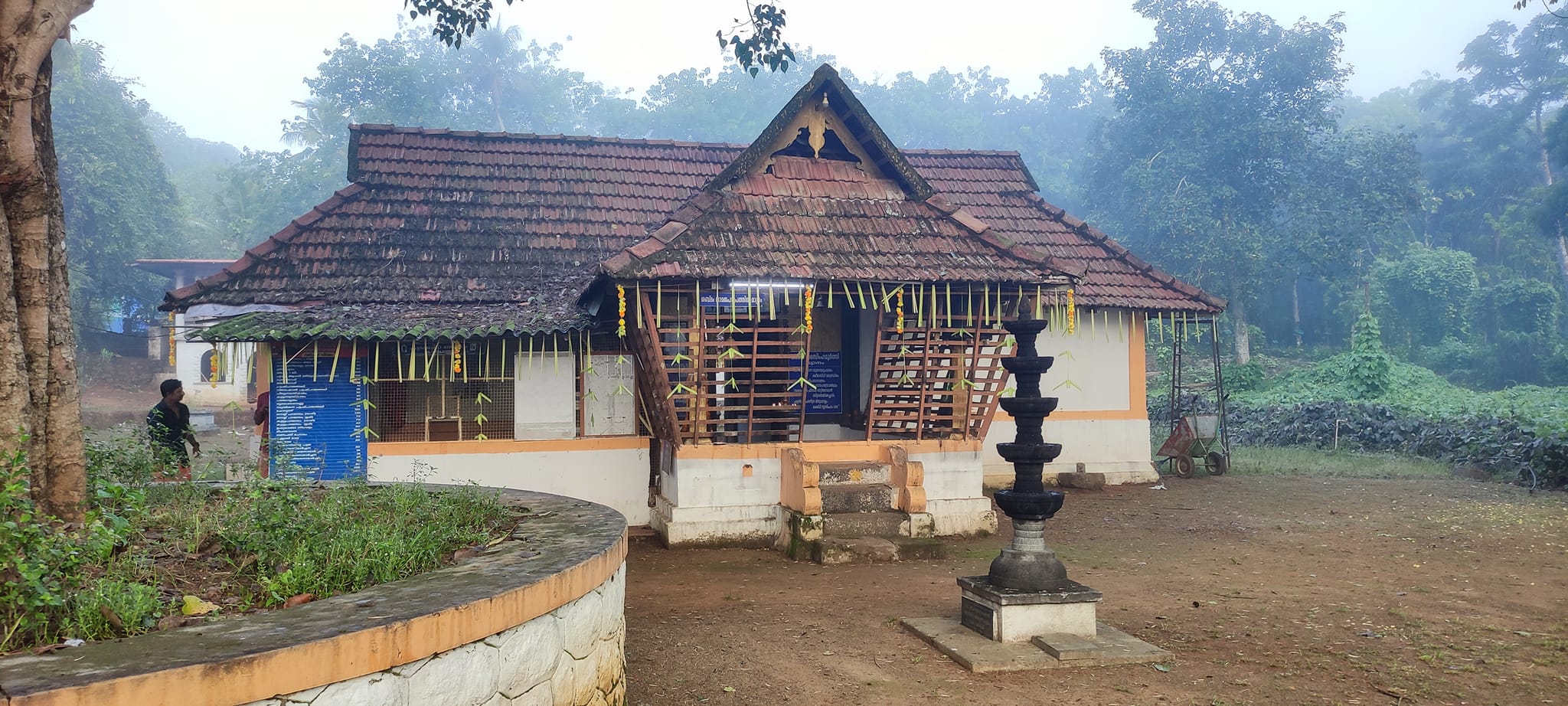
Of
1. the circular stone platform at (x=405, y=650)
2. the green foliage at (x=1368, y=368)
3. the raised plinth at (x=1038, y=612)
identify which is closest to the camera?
the circular stone platform at (x=405, y=650)

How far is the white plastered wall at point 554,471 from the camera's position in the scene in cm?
1098

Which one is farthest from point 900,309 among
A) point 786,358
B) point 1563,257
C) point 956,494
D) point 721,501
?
point 1563,257

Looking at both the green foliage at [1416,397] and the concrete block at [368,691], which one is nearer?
the concrete block at [368,691]

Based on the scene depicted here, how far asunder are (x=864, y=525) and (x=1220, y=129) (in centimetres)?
2766

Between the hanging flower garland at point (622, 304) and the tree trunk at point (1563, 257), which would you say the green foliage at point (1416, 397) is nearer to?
the tree trunk at point (1563, 257)

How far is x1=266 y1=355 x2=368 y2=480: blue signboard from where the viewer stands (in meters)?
10.6

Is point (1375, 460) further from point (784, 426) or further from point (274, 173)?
point (274, 173)

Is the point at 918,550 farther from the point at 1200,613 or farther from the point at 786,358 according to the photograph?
the point at 1200,613

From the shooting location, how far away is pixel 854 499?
10.2 meters

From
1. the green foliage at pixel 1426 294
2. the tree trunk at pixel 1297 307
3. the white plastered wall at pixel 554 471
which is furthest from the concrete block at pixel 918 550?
the tree trunk at pixel 1297 307

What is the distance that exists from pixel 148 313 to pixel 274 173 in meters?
8.26

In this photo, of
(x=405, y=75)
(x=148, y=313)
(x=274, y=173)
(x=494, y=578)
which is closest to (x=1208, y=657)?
(x=494, y=578)

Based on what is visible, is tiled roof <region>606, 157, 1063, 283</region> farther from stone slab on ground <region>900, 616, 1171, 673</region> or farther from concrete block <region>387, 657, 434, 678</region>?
concrete block <region>387, 657, 434, 678</region>

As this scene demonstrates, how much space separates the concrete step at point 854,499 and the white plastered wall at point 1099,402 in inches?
179
